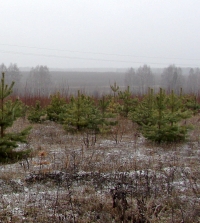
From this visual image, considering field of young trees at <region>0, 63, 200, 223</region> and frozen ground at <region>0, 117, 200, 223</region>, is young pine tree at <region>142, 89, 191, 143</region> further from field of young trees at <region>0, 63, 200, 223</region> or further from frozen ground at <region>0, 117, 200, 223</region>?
frozen ground at <region>0, 117, 200, 223</region>

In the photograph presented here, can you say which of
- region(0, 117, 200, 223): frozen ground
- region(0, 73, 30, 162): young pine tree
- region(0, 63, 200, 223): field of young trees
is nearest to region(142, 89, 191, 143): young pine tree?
region(0, 63, 200, 223): field of young trees

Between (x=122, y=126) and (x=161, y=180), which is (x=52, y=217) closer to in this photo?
(x=161, y=180)

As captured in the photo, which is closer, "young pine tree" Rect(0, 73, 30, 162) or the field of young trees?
the field of young trees

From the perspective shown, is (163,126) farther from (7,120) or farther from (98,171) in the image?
(7,120)

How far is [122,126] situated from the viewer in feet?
38.5

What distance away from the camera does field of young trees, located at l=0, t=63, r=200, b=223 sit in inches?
162

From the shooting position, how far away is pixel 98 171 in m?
5.85

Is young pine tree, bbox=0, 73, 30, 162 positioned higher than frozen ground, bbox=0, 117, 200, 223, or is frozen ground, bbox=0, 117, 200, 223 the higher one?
young pine tree, bbox=0, 73, 30, 162

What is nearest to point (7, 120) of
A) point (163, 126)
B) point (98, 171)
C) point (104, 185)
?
point (98, 171)

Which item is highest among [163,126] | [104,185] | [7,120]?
[7,120]

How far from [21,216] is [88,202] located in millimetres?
939

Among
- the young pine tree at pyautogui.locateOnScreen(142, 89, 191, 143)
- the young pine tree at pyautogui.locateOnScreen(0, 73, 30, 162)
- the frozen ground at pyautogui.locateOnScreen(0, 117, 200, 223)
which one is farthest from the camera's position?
the young pine tree at pyautogui.locateOnScreen(142, 89, 191, 143)

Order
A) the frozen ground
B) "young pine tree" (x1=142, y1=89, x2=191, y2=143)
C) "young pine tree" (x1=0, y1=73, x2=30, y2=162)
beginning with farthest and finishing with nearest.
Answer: "young pine tree" (x1=142, y1=89, x2=191, y2=143), "young pine tree" (x1=0, y1=73, x2=30, y2=162), the frozen ground

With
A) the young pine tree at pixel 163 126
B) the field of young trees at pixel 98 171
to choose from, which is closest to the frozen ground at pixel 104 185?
the field of young trees at pixel 98 171
